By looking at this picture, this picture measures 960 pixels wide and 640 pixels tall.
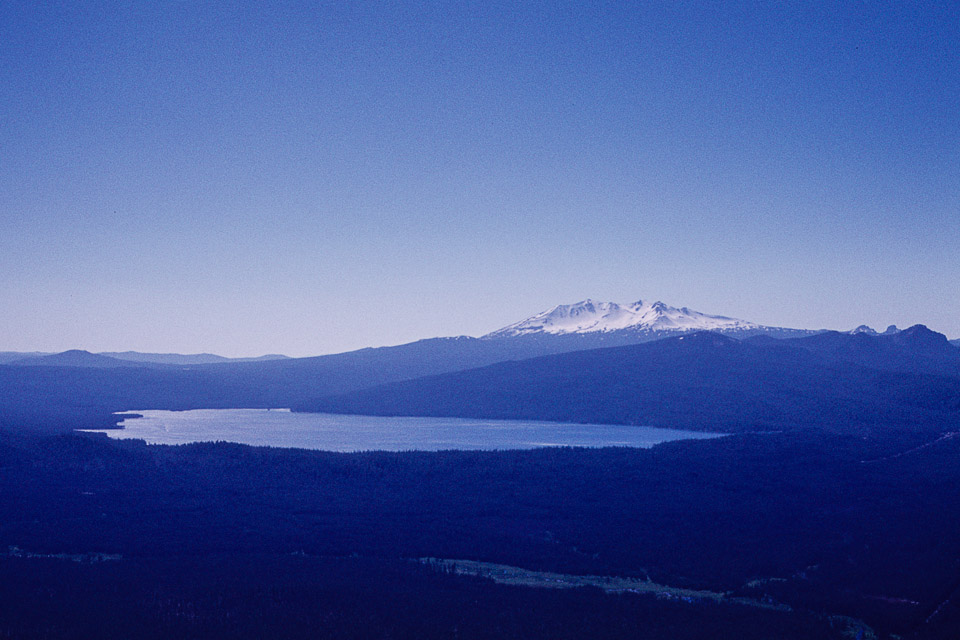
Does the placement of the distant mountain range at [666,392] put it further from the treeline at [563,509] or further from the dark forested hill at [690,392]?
the treeline at [563,509]

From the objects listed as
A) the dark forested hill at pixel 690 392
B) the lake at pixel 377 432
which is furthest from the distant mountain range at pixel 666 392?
the lake at pixel 377 432

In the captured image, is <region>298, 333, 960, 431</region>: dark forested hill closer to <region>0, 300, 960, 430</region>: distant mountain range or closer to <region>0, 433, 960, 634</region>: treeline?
<region>0, 300, 960, 430</region>: distant mountain range

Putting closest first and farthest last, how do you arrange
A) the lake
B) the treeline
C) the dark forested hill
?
the treeline, the lake, the dark forested hill

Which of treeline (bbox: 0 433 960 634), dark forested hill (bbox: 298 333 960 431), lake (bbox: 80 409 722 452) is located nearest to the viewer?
treeline (bbox: 0 433 960 634)

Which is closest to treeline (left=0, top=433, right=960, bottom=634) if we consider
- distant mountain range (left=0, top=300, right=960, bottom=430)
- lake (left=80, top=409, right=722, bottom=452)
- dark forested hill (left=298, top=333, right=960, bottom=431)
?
lake (left=80, top=409, right=722, bottom=452)

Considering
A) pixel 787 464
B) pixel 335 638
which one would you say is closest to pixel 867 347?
pixel 787 464

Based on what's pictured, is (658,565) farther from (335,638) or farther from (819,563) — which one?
(335,638)
